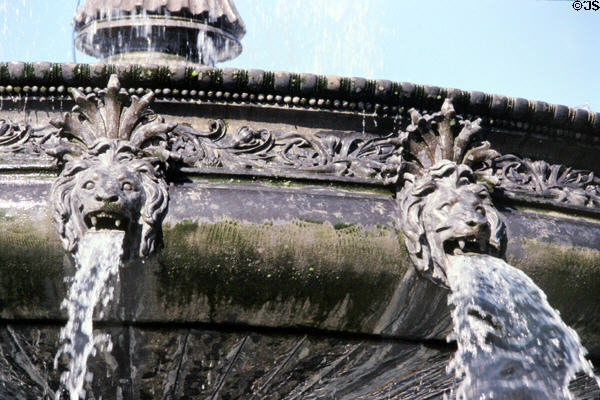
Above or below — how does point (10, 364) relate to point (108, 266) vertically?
below

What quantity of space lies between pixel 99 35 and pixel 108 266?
2.94 metres

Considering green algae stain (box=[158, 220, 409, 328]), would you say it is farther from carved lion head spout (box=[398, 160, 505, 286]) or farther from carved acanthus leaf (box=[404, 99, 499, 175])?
carved acanthus leaf (box=[404, 99, 499, 175])

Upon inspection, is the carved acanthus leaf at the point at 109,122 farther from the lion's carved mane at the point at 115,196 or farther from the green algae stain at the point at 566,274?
the green algae stain at the point at 566,274

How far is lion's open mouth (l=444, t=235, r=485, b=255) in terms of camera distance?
4.46m

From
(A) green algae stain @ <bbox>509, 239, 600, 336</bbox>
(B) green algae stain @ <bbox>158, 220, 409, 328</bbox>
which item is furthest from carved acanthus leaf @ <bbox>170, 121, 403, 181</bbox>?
(A) green algae stain @ <bbox>509, 239, 600, 336</bbox>

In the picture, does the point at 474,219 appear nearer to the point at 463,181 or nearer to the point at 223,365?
the point at 463,181

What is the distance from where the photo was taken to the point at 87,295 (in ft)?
14.4

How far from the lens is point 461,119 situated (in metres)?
4.89

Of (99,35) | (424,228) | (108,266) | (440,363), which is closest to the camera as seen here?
(108,266)

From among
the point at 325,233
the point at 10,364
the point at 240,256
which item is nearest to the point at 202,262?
the point at 240,256

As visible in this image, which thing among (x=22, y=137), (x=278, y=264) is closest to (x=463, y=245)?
(x=278, y=264)

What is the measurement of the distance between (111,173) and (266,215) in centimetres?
67

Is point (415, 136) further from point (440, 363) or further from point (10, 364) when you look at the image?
point (10, 364)

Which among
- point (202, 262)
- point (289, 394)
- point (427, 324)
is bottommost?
point (289, 394)
